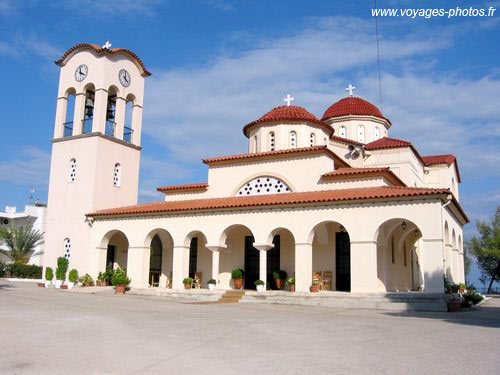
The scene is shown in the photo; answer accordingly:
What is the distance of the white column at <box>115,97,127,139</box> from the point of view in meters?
29.3

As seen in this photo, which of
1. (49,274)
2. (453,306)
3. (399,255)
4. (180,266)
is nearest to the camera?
(453,306)

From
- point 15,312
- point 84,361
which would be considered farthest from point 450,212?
point 84,361

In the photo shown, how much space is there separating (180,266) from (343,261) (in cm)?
742

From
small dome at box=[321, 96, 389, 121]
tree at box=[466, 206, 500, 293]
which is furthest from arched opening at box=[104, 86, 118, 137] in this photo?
tree at box=[466, 206, 500, 293]

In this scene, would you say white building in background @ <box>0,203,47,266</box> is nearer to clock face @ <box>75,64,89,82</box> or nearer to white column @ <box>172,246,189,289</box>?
clock face @ <box>75,64,89,82</box>

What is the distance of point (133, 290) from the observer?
2427 cm

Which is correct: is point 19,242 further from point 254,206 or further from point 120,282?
point 254,206

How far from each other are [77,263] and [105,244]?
173 centimetres

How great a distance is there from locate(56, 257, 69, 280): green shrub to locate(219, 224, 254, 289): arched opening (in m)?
8.17

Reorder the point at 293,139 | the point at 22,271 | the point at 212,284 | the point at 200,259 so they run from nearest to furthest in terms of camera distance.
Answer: the point at 212,284 → the point at 200,259 → the point at 293,139 → the point at 22,271

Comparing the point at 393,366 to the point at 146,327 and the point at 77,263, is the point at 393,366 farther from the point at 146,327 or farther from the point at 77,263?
the point at 77,263

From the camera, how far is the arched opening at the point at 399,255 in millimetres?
21969

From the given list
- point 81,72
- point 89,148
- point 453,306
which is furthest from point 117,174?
point 453,306

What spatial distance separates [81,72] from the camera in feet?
96.0
